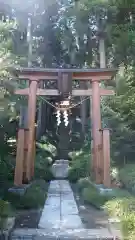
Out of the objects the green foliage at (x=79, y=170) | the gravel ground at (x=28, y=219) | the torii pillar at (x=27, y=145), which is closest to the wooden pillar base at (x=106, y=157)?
the torii pillar at (x=27, y=145)

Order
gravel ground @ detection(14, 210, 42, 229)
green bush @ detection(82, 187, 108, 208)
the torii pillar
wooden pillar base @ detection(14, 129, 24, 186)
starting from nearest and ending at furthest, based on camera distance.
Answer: gravel ground @ detection(14, 210, 42, 229), green bush @ detection(82, 187, 108, 208), wooden pillar base @ detection(14, 129, 24, 186), the torii pillar

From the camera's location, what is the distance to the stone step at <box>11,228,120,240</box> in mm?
5133

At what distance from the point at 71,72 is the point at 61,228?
19.4ft

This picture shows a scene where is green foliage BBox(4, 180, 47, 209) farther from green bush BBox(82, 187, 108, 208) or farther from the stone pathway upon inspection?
green bush BBox(82, 187, 108, 208)

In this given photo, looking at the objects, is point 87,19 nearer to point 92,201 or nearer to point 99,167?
point 99,167

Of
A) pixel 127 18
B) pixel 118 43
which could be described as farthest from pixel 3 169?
pixel 127 18

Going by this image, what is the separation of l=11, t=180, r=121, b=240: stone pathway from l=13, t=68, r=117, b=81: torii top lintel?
14.5ft

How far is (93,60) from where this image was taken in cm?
1866

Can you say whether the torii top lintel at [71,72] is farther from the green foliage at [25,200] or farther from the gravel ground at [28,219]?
the gravel ground at [28,219]

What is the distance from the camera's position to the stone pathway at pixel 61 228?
17.0 feet

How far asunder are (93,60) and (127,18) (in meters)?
3.84

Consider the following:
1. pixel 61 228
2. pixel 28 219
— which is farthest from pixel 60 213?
pixel 61 228

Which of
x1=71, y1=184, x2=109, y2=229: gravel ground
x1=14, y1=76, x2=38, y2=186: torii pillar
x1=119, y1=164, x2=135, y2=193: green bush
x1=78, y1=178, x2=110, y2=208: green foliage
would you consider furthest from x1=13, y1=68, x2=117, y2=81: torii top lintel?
x1=71, y1=184, x2=109, y2=229: gravel ground

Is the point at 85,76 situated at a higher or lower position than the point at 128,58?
lower
